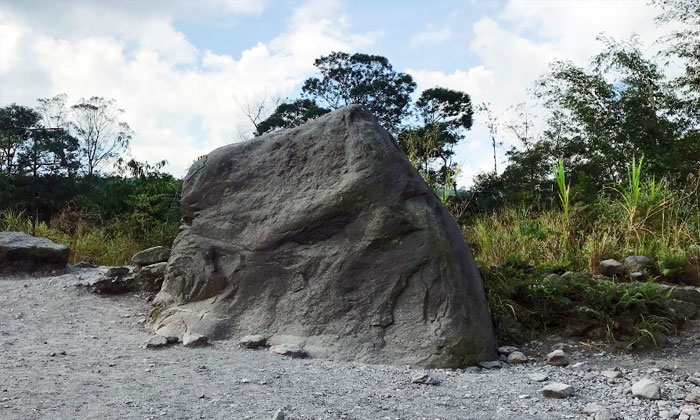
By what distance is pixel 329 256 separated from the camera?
4215mm

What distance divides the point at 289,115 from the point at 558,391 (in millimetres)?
15389

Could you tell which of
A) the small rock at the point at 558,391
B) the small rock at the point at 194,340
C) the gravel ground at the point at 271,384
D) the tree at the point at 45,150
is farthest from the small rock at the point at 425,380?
the tree at the point at 45,150

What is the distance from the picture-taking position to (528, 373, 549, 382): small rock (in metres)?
3.55

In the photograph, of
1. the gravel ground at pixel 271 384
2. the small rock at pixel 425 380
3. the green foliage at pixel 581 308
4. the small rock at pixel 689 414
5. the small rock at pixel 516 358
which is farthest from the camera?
the green foliage at pixel 581 308

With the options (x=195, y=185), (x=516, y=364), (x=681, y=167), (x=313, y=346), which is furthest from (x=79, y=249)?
(x=681, y=167)

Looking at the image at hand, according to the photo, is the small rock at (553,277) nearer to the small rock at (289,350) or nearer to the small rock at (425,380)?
the small rock at (425,380)

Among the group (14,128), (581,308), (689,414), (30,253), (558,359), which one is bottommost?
(689,414)

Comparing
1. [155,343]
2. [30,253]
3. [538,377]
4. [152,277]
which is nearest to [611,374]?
[538,377]

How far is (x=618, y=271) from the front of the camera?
18.8 ft

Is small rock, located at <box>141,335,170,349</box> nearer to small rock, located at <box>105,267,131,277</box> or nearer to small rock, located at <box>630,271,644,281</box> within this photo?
small rock, located at <box>105,267,131,277</box>

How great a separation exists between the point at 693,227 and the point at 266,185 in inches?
189

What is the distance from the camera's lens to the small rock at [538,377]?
3.55 metres

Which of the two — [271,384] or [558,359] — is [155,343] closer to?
[271,384]

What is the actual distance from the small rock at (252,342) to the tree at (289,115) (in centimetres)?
1321
